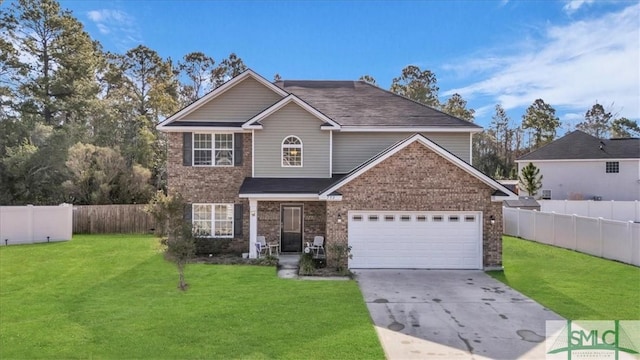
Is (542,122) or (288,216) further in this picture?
(542,122)

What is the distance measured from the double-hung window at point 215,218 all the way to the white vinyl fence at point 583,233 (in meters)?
14.7

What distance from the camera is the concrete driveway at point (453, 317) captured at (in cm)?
680

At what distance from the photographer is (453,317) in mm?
8453

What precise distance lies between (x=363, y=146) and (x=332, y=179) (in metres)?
2.10

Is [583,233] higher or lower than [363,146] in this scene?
lower

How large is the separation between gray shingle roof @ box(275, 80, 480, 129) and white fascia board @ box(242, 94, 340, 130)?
1042 mm

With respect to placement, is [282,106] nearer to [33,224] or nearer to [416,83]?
[33,224]

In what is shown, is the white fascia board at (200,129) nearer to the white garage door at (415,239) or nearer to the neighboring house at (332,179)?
the neighboring house at (332,179)

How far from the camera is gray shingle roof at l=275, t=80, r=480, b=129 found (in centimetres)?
1683

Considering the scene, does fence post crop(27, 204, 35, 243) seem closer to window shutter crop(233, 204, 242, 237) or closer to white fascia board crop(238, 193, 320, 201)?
window shutter crop(233, 204, 242, 237)

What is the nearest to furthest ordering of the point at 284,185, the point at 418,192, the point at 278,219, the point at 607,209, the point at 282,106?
the point at 418,192 → the point at 284,185 → the point at 282,106 → the point at 278,219 → the point at 607,209

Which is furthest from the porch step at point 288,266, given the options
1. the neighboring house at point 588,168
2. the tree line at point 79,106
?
the neighboring house at point 588,168

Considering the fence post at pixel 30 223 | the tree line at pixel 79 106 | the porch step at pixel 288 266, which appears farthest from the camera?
the tree line at pixel 79 106

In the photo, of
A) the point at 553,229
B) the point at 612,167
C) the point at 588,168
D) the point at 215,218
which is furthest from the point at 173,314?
the point at 612,167
